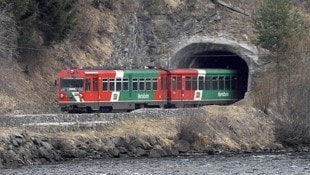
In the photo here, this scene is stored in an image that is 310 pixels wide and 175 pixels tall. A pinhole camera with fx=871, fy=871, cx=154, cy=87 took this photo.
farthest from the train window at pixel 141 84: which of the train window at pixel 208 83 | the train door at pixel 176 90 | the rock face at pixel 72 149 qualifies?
the rock face at pixel 72 149

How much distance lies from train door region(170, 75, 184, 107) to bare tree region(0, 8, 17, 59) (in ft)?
37.4

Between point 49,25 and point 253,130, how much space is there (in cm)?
1576

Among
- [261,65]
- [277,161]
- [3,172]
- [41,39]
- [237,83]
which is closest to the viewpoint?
[3,172]

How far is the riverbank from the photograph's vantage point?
44312 millimetres

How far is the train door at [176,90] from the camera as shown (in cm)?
6100

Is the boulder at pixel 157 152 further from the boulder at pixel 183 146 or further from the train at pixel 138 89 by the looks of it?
the train at pixel 138 89

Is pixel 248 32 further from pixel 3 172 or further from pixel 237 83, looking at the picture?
pixel 3 172

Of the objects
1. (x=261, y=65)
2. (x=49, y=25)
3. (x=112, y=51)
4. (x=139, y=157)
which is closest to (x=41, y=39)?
(x=49, y=25)

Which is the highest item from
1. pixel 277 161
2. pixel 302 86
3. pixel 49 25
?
pixel 49 25

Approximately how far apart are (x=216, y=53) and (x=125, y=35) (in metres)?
9.44

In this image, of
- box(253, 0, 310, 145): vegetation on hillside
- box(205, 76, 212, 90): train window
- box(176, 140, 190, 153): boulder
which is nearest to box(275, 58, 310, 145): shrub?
box(253, 0, 310, 145): vegetation on hillside

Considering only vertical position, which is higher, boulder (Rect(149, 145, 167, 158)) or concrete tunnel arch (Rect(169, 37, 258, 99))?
concrete tunnel arch (Rect(169, 37, 258, 99))

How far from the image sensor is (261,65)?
72250mm

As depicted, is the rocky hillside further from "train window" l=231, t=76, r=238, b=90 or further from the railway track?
the railway track
